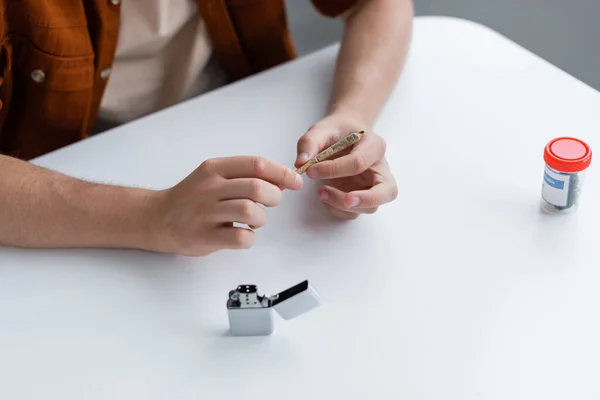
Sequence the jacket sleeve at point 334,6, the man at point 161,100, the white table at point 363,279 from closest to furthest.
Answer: the white table at point 363,279, the man at point 161,100, the jacket sleeve at point 334,6

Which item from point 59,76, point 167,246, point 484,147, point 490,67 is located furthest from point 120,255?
point 490,67

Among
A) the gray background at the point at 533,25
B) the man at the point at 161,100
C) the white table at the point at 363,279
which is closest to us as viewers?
the white table at the point at 363,279

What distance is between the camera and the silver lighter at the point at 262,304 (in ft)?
2.53

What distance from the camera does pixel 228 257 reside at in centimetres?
90

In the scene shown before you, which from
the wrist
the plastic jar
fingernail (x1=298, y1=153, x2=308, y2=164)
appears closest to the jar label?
the plastic jar

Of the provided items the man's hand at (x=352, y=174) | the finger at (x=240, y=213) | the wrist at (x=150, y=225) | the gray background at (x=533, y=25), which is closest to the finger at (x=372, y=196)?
the man's hand at (x=352, y=174)

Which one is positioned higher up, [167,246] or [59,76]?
[59,76]

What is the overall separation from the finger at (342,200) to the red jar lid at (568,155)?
0.21 meters

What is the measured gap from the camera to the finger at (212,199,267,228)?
84 cm

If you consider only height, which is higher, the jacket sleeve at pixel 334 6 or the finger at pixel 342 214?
the jacket sleeve at pixel 334 6

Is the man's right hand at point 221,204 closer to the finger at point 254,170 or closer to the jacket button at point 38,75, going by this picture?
the finger at point 254,170

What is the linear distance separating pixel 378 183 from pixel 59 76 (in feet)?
1.66

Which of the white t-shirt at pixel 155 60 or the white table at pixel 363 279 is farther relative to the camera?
the white t-shirt at pixel 155 60

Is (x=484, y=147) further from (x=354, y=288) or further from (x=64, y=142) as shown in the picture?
(x=64, y=142)
